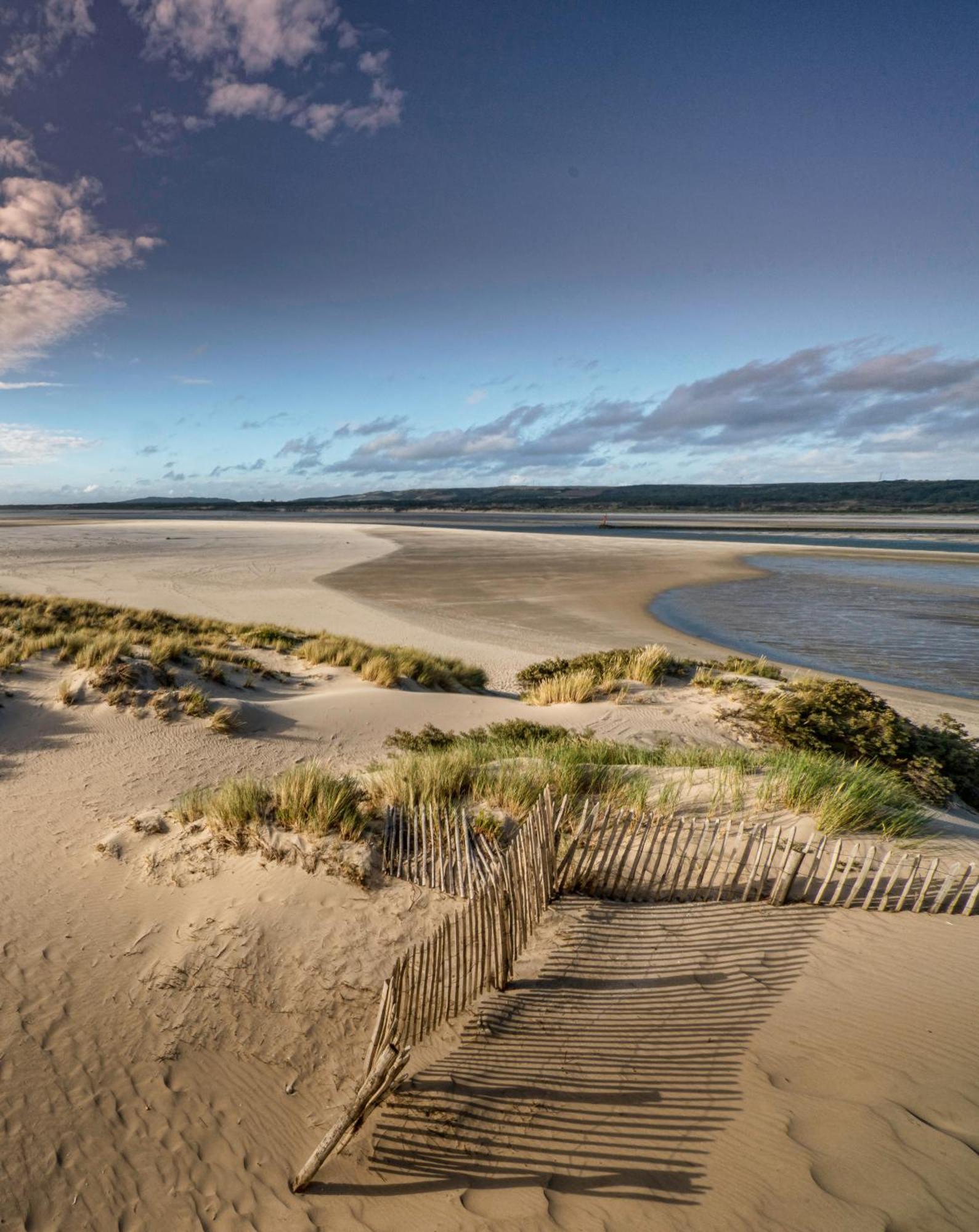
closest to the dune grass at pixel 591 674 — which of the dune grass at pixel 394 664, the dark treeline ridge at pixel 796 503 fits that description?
the dune grass at pixel 394 664

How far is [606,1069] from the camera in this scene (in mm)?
3514

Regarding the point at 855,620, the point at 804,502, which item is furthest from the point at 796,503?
the point at 855,620

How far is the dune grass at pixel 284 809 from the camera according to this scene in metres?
5.79

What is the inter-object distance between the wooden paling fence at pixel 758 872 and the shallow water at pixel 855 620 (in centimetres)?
1245

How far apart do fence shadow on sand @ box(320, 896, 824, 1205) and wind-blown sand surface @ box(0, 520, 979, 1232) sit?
15 millimetres

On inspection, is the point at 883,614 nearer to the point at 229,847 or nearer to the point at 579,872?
the point at 579,872

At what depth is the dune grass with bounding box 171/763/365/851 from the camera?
579 cm

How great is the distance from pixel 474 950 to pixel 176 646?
10.7 metres

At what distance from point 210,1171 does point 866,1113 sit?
11.0 ft

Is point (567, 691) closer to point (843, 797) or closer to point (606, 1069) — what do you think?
point (843, 797)

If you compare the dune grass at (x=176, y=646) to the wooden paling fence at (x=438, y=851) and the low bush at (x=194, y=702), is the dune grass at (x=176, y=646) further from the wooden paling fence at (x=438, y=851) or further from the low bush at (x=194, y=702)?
the wooden paling fence at (x=438, y=851)

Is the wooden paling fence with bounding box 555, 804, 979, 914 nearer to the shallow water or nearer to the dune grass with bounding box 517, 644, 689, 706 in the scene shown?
the dune grass with bounding box 517, 644, 689, 706

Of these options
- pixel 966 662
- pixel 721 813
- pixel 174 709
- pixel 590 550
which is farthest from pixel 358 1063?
pixel 590 550

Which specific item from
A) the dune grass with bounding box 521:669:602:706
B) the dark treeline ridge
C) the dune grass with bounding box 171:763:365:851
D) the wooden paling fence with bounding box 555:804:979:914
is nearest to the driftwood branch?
the wooden paling fence with bounding box 555:804:979:914
